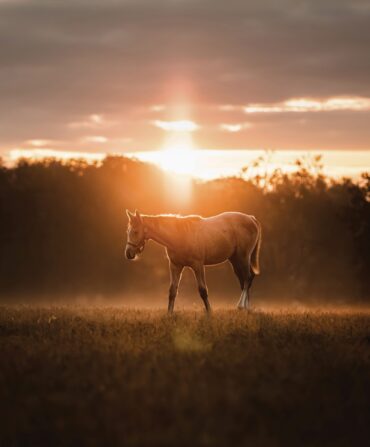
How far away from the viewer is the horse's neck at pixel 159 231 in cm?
1994

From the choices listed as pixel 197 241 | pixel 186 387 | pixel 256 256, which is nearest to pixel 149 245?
pixel 256 256

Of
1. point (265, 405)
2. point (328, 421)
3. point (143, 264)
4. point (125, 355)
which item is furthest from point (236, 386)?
point (143, 264)

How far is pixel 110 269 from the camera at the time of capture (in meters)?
55.0

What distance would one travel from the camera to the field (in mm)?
7961

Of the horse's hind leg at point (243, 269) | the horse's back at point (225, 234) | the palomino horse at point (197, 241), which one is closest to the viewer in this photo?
the palomino horse at point (197, 241)

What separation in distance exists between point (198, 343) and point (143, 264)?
42.2 m

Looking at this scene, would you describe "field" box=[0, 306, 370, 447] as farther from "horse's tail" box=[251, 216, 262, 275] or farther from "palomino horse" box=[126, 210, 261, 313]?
"horse's tail" box=[251, 216, 262, 275]

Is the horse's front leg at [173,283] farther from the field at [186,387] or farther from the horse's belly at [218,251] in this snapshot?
the field at [186,387]

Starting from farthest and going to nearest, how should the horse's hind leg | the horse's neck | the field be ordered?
1. the horse's hind leg
2. the horse's neck
3. the field

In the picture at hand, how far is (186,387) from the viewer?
9.17 meters

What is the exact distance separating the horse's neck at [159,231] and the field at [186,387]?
525 cm

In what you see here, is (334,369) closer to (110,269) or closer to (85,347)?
(85,347)

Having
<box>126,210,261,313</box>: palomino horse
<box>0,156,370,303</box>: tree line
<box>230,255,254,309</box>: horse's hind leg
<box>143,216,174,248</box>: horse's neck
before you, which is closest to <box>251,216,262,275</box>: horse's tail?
<box>126,210,261,313</box>: palomino horse

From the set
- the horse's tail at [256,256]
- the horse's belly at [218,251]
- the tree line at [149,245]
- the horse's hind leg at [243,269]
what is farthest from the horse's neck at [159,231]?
the tree line at [149,245]
